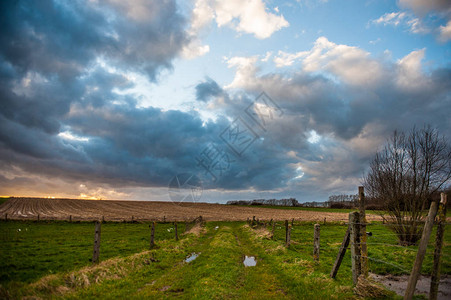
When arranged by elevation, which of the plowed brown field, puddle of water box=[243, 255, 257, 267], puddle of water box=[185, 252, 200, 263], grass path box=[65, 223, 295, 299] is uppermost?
grass path box=[65, 223, 295, 299]

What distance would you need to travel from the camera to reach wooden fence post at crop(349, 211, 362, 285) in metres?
9.44

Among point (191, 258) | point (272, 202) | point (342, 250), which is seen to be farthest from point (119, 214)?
point (272, 202)

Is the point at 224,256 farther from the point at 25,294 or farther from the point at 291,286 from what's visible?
the point at 25,294

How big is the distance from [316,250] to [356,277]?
443 centimetres

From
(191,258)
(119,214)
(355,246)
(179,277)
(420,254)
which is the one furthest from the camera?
(119,214)

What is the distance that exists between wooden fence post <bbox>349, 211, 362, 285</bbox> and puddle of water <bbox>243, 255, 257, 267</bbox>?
6274 millimetres

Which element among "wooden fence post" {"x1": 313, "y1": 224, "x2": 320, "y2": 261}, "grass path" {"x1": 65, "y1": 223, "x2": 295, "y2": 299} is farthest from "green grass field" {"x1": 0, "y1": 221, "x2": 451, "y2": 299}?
"wooden fence post" {"x1": 313, "y1": 224, "x2": 320, "y2": 261}

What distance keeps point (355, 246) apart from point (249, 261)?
25.1ft

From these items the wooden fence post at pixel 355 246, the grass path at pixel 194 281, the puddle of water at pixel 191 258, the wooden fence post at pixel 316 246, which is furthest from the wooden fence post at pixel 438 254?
the puddle of water at pixel 191 258

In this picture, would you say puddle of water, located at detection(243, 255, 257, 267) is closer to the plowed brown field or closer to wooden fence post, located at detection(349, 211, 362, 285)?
wooden fence post, located at detection(349, 211, 362, 285)

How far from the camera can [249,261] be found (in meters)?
15.5

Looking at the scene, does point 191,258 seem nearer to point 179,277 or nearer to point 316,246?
point 179,277

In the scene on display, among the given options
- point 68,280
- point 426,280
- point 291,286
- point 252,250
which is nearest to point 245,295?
point 291,286

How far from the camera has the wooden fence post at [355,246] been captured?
31.0 feet
